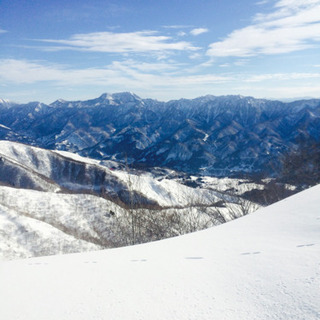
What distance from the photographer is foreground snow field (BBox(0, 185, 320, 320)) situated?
275cm

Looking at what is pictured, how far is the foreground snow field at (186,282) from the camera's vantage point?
2.75 meters

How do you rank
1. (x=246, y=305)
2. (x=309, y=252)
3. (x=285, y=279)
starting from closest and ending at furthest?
(x=246, y=305)
(x=285, y=279)
(x=309, y=252)

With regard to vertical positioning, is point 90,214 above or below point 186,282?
below

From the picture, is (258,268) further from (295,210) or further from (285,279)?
(295,210)

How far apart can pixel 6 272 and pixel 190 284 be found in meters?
3.87

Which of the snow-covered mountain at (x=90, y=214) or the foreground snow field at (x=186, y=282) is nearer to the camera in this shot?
the foreground snow field at (x=186, y=282)

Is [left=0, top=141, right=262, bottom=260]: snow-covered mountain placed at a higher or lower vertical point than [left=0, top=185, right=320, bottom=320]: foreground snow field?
lower

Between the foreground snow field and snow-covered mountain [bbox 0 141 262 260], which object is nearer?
the foreground snow field

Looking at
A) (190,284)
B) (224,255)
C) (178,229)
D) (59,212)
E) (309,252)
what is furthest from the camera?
(59,212)

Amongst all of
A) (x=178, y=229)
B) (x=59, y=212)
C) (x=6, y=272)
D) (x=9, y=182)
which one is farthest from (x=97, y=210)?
(x=9, y=182)

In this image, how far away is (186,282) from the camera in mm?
3479

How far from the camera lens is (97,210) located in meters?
47.1

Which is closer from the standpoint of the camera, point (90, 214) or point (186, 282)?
point (186, 282)

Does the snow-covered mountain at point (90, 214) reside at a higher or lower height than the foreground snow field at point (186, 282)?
lower
